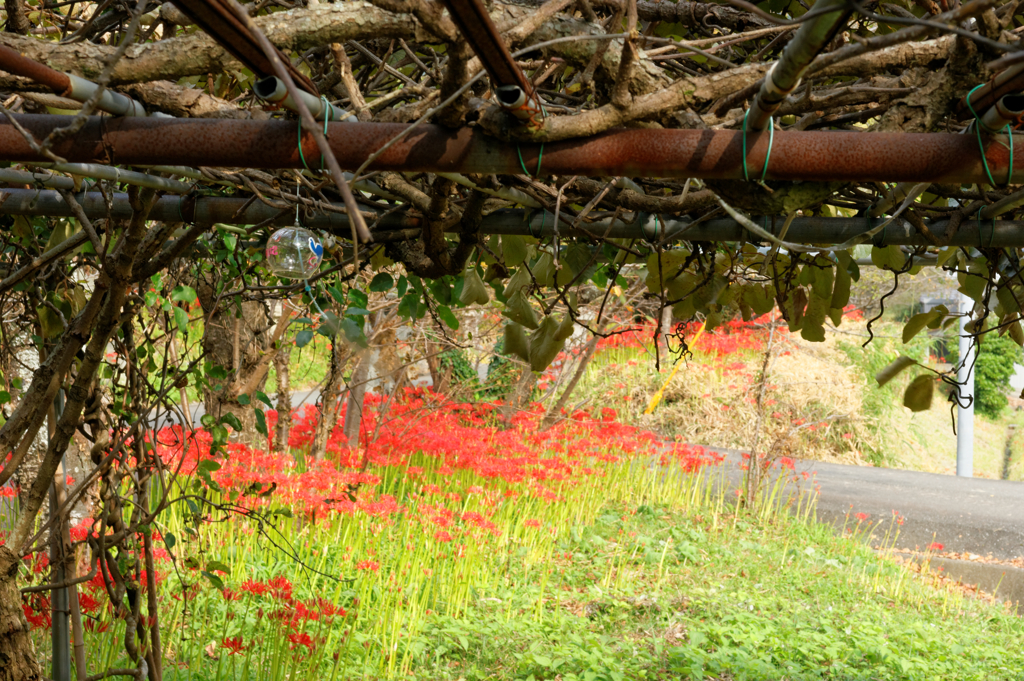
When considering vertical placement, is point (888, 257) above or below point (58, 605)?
above

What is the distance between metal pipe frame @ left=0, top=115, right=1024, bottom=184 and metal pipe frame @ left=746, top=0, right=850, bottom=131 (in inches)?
2.2

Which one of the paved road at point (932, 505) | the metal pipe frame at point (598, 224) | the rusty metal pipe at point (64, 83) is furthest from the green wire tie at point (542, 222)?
the paved road at point (932, 505)

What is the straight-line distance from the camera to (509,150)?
88cm

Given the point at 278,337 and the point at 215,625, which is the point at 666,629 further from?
the point at 278,337

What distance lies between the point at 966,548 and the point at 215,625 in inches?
194

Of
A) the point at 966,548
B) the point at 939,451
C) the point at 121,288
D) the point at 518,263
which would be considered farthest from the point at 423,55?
the point at 939,451

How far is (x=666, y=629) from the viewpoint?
362 centimetres

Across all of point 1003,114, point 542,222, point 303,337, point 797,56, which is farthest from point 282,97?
point 303,337

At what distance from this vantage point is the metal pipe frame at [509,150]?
83 cm

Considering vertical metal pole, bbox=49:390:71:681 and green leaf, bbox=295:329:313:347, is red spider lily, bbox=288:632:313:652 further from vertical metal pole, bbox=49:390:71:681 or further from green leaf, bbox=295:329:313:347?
green leaf, bbox=295:329:313:347

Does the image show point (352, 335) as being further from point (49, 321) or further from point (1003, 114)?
point (49, 321)

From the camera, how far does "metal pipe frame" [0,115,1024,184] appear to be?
83 cm

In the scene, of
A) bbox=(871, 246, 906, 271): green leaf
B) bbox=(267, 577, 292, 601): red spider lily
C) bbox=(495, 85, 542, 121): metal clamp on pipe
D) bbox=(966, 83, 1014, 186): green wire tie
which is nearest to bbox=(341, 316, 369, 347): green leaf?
bbox=(495, 85, 542, 121): metal clamp on pipe

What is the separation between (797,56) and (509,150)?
12.9 inches
